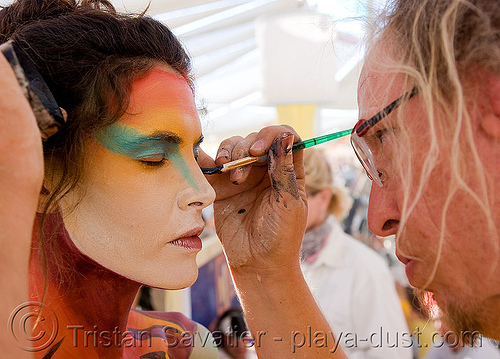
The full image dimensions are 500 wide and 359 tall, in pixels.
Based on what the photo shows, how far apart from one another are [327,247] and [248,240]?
4.79ft

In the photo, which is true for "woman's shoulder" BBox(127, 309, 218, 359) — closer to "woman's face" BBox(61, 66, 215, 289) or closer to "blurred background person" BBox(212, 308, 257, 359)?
"woman's face" BBox(61, 66, 215, 289)

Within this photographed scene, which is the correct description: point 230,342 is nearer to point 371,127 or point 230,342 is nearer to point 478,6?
point 371,127

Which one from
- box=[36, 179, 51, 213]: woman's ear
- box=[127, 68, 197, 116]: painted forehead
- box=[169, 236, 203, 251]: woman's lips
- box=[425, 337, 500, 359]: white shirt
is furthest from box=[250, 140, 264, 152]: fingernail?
box=[425, 337, 500, 359]: white shirt

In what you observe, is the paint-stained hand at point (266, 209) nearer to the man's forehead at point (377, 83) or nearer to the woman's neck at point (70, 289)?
the man's forehead at point (377, 83)

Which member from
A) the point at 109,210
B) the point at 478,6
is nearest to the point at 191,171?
the point at 109,210

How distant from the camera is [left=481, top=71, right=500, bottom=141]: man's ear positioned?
862mm

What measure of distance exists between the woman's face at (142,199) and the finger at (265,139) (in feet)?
0.79

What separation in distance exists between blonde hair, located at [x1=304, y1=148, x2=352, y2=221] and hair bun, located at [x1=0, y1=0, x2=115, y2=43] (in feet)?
Answer: 6.42

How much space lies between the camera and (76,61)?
1049 mm

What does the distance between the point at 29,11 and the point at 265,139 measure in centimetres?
67

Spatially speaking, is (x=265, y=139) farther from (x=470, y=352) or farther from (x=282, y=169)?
(x=470, y=352)

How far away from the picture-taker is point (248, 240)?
54.5 inches

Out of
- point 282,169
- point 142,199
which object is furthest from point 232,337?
point 142,199

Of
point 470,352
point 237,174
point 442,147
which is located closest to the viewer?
point 442,147
